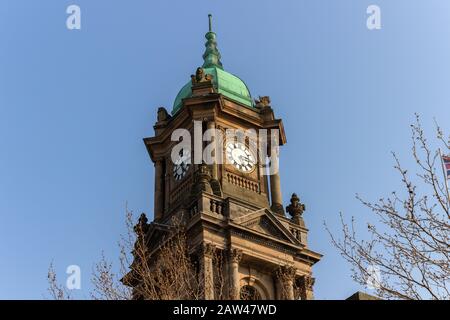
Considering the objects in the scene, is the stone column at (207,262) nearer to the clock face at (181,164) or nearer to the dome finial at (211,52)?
the clock face at (181,164)

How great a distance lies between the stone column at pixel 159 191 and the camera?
5335cm

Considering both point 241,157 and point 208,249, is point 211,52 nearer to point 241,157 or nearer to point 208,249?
point 241,157

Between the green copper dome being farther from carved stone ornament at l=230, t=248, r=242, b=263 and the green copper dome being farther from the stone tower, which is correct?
carved stone ornament at l=230, t=248, r=242, b=263

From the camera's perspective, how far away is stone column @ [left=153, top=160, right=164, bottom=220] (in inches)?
2100

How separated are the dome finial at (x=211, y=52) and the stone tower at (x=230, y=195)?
0.12m

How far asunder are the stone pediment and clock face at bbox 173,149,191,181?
7.12 metres

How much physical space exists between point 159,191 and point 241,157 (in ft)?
19.7

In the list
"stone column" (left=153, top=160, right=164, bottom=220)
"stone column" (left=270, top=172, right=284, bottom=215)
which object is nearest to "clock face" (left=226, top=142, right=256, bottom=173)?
"stone column" (left=270, top=172, right=284, bottom=215)

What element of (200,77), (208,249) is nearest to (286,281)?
(208,249)

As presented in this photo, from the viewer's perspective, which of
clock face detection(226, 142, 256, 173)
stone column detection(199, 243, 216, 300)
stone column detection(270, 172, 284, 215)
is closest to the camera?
stone column detection(199, 243, 216, 300)

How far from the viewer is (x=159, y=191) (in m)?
54.6
